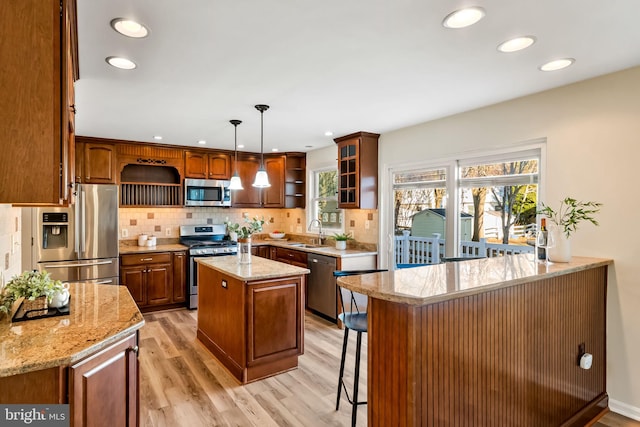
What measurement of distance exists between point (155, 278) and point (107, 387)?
362 centimetres

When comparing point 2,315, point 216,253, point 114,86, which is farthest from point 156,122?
point 2,315

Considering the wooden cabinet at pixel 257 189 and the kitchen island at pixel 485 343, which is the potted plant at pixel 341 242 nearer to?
the wooden cabinet at pixel 257 189

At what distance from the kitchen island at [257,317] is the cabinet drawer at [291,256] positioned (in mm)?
1557

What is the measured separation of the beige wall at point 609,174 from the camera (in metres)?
2.53

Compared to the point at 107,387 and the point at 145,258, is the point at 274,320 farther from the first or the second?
the point at 145,258

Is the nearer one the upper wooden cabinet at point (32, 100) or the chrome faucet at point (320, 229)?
the upper wooden cabinet at point (32, 100)

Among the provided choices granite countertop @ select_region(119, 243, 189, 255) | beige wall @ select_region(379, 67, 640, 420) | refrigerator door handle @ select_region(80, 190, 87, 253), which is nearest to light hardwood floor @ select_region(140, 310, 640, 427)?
beige wall @ select_region(379, 67, 640, 420)

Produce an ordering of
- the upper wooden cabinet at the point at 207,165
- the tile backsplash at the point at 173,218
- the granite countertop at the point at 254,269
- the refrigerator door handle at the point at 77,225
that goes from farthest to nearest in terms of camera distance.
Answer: the upper wooden cabinet at the point at 207,165 → the tile backsplash at the point at 173,218 → the refrigerator door handle at the point at 77,225 → the granite countertop at the point at 254,269

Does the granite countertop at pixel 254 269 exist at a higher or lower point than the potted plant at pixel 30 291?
lower

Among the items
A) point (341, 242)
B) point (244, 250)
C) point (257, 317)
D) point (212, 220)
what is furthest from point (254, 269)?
point (212, 220)

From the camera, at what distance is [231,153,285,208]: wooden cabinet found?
19.9 ft

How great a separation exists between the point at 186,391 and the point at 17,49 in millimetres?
2494

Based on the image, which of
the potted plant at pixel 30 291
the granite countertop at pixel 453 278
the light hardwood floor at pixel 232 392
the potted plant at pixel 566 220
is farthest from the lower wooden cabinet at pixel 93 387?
the potted plant at pixel 566 220

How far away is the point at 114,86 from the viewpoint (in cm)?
283
